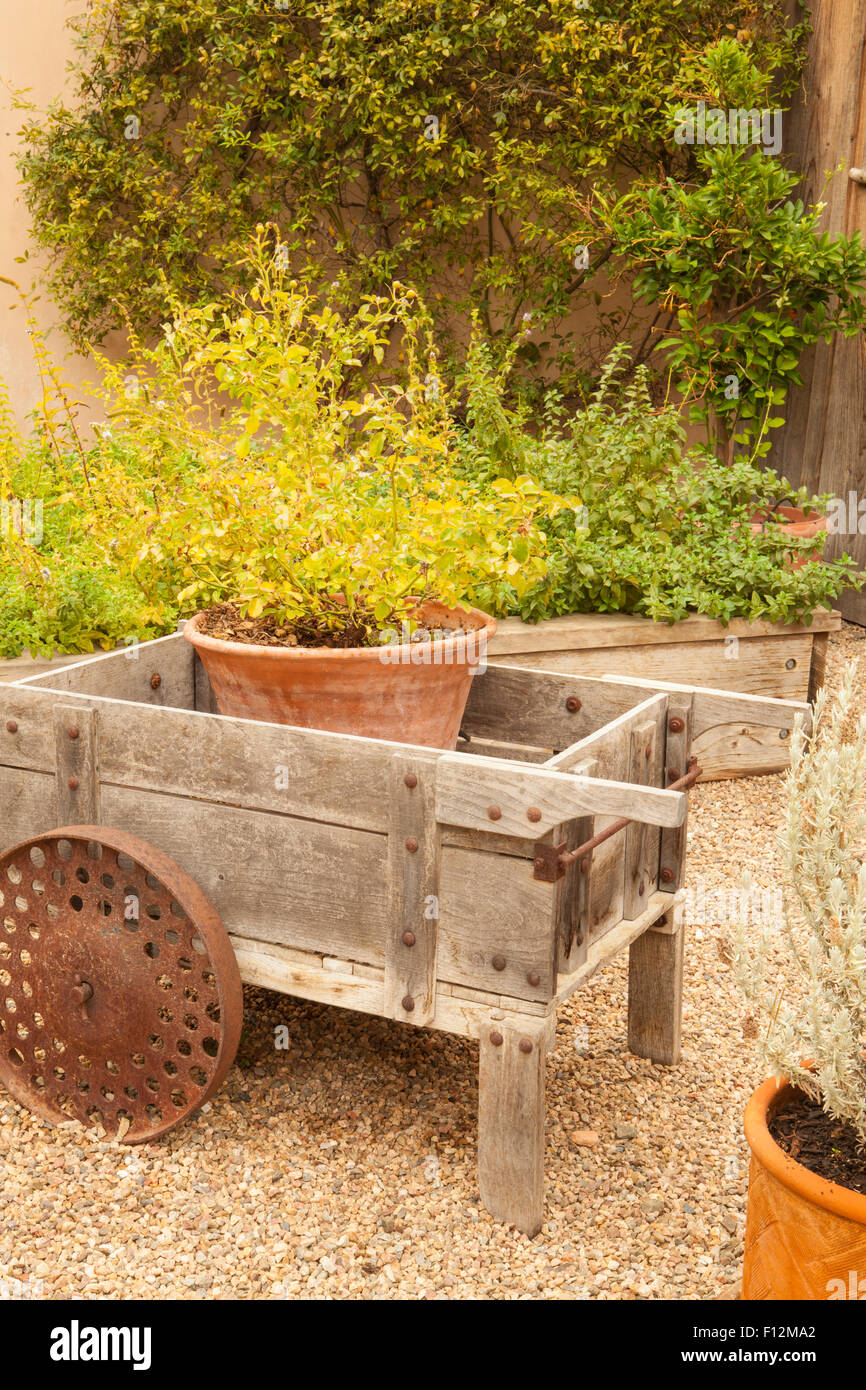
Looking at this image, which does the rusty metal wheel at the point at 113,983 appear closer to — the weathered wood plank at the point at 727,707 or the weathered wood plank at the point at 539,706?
the weathered wood plank at the point at 539,706

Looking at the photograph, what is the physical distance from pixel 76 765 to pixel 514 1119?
3.47ft

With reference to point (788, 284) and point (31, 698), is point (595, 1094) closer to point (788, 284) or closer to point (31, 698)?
point (31, 698)

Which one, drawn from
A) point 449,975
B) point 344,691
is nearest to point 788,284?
point 344,691

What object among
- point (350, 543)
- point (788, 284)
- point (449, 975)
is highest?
point (788, 284)

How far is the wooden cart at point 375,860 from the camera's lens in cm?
212

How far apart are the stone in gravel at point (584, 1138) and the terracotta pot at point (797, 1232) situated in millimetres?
686

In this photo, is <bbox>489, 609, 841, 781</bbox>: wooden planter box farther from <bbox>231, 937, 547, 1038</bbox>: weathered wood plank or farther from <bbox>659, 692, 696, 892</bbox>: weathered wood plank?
<bbox>231, 937, 547, 1038</bbox>: weathered wood plank

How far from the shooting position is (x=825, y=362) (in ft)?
21.0

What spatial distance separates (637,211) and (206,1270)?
17.8 ft

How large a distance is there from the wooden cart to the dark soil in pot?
1.36 ft

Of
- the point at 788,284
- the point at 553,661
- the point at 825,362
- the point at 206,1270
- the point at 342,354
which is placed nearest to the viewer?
the point at 206,1270

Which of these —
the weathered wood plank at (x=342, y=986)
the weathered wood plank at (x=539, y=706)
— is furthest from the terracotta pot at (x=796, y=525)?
the weathered wood plank at (x=342, y=986)

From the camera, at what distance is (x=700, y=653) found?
444 cm

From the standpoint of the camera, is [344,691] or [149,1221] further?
[344,691]
